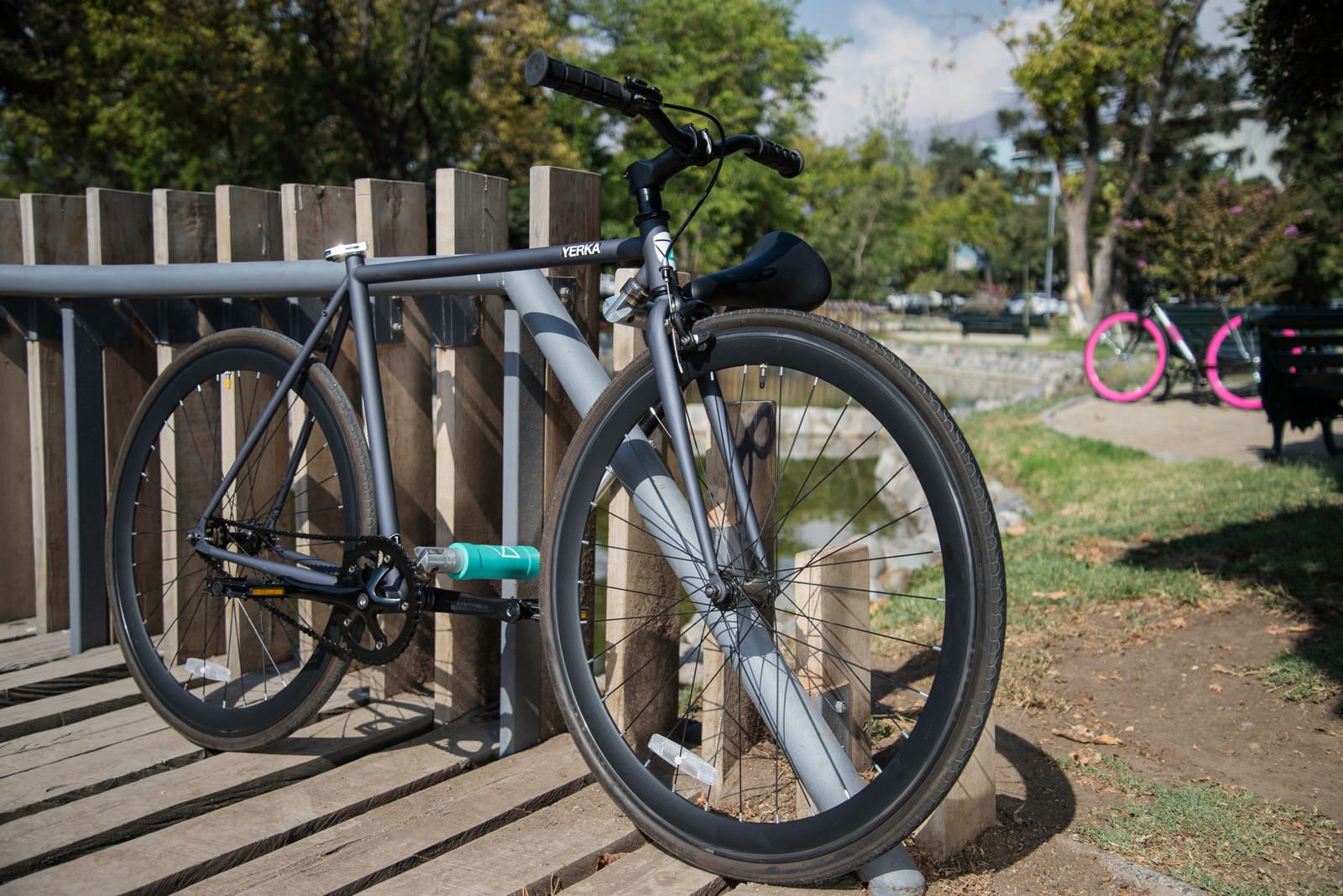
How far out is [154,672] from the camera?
2.79 metres

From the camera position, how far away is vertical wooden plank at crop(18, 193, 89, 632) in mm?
3396

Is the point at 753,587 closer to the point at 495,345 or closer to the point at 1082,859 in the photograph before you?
the point at 1082,859

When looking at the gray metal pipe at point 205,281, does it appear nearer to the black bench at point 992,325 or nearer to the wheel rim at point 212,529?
the wheel rim at point 212,529

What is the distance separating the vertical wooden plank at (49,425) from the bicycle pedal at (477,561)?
5.63 ft

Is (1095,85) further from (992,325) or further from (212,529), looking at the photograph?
(212,529)

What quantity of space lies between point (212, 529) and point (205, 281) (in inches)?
26.5

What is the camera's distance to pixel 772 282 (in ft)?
6.93

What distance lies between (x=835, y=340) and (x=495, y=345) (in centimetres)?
124

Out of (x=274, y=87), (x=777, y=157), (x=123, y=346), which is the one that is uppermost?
(x=274, y=87)

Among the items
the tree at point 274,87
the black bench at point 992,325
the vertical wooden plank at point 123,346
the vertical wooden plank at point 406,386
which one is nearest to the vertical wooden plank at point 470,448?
the vertical wooden plank at point 406,386

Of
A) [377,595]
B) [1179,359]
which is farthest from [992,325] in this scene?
[377,595]

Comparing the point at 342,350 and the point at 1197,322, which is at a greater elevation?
the point at 1197,322

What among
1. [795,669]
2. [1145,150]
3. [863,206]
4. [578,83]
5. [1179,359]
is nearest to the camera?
[578,83]

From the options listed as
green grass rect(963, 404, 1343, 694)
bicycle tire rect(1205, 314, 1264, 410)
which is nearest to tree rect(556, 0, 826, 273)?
bicycle tire rect(1205, 314, 1264, 410)
